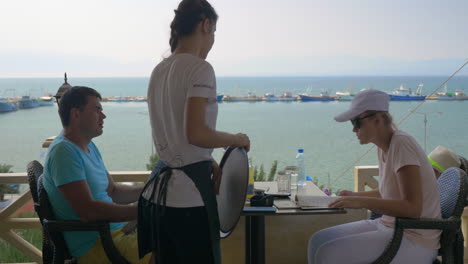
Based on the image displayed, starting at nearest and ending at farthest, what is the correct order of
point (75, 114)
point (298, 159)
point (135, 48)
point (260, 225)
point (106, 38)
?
point (75, 114) < point (260, 225) < point (298, 159) < point (106, 38) < point (135, 48)

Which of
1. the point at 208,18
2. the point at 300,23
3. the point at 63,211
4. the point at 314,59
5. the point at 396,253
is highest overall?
the point at 300,23

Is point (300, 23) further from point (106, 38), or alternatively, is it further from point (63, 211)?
point (63, 211)

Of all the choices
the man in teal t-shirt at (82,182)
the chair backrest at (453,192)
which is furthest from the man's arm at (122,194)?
the chair backrest at (453,192)

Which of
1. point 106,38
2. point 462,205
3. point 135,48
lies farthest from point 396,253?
point 135,48

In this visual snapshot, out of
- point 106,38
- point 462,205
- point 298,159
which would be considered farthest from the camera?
point 106,38

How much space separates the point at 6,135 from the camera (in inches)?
1363

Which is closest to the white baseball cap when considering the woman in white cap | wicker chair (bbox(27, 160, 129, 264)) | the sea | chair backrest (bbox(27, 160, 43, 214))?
the woman in white cap

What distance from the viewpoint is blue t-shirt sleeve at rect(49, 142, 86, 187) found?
189cm

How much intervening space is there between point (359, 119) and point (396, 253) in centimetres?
57

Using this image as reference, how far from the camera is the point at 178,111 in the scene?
58.2 inches

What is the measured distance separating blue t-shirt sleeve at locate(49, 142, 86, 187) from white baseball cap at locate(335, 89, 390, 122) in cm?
114

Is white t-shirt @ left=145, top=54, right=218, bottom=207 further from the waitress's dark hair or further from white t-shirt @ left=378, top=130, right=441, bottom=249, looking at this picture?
white t-shirt @ left=378, top=130, right=441, bottom=249

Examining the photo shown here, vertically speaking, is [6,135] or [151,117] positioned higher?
[151,117]

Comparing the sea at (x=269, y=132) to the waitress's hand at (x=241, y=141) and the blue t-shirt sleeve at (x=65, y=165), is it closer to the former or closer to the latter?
the blue t-shirt sleeve at (x=65, y=165)
